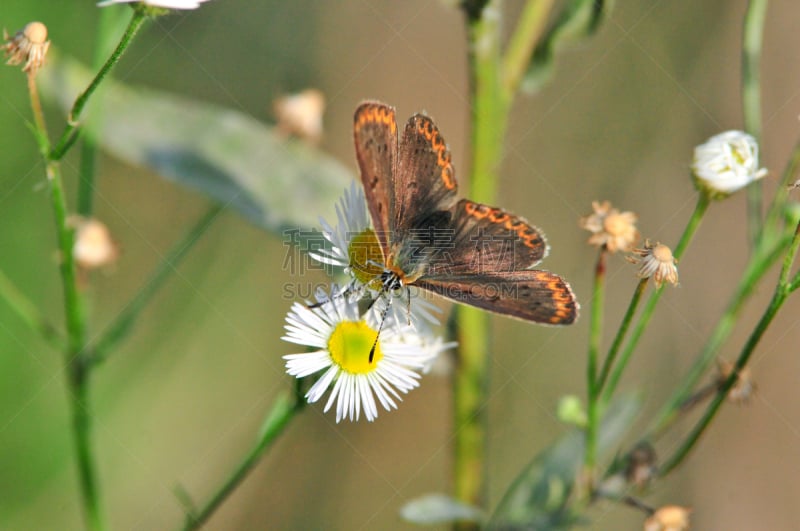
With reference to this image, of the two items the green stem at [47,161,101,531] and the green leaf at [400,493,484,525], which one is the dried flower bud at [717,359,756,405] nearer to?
the green leaf at [400,493,484,525]

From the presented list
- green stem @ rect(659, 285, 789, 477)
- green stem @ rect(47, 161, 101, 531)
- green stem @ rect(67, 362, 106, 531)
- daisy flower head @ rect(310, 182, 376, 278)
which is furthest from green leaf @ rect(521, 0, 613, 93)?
green stem @ rect(67, 362, 106, 531)

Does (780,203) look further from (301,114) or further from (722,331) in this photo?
(301,114)

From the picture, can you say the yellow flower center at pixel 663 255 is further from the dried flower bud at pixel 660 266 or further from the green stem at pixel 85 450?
the green stem at pixel 85 450

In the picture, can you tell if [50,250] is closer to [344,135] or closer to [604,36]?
[344,135]

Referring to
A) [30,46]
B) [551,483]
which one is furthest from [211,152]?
[551,483]

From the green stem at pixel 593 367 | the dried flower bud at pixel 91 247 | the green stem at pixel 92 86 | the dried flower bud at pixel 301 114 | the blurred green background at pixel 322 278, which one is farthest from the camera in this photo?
the blurred green background at pixel 322 278

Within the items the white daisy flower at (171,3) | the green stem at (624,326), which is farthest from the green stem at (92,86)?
the green stem at (624,326)

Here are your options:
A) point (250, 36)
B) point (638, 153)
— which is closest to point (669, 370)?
point (638, 153)

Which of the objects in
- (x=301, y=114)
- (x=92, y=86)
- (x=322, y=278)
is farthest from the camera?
(x=322, y=278)
